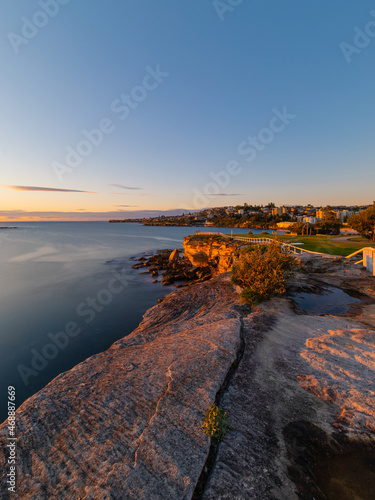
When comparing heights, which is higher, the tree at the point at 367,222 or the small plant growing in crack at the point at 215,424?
the tree at the point at 367,222

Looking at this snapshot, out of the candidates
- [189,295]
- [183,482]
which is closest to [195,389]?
[183,482]

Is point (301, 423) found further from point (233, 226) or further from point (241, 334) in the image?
point (233, 226)

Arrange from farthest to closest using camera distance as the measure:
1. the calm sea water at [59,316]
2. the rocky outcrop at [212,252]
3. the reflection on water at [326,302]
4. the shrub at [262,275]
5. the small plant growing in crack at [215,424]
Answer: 1. the rocky outcrop at [212,252]
2. the calm sea water at [59,316]
3. the shrub at [262,275]
4. the reflection on water at [326,302]
5. the small plant growing in crack at [215,424]

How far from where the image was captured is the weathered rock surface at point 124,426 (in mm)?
3451

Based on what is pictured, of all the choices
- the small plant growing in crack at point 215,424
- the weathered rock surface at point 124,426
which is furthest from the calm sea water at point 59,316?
the small plant growing in crack at point 215,424

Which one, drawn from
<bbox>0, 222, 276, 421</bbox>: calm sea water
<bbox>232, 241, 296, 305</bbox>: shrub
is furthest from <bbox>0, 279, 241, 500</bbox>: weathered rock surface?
<bbox>0, 222, 276, 421</bbox>: calm sea water

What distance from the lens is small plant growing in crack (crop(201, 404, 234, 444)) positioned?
4.11m

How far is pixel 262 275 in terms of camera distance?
13.0 meters

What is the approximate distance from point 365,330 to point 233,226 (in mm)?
182595

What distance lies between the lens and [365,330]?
8203mm

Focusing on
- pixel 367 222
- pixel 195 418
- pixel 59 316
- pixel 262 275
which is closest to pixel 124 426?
pixel 195 418

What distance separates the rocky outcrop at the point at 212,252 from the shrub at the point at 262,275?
45.2 feet

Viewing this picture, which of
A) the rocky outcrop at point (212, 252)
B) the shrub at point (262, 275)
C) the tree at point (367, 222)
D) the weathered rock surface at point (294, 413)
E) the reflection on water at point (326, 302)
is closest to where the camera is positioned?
the weathered rock surface at point (294, 413)

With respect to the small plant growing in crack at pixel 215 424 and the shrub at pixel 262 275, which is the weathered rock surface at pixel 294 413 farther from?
the shrub at pixel 262 275
